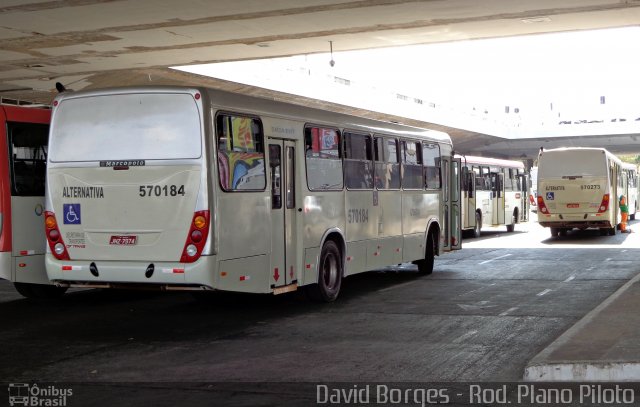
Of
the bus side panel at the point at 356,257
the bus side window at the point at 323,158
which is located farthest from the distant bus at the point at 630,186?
the bus side window at the point at 323,158

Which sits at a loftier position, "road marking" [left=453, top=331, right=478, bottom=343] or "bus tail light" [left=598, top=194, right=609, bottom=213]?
"bus tail light" [left=598, top=194, right=609, bottom=213]

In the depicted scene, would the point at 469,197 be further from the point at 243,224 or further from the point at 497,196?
the point at 243,224

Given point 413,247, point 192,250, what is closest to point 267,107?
point 192,250

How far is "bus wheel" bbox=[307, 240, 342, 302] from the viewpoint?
14.5m

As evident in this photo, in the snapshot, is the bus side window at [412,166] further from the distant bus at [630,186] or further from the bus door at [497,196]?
the distant bus at [630,186]

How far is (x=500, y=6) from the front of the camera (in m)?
18.8

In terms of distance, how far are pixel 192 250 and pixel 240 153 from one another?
1585 mm

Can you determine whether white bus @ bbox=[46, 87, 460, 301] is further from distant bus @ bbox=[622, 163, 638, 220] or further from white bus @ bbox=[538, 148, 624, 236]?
distant bus @ bbox=[622, 163, 638, 220]

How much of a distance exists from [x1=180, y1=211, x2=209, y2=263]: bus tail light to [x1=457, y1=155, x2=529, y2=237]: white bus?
2184cm

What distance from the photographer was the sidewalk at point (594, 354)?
836 cm

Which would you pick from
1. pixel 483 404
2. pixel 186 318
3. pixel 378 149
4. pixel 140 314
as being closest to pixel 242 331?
pixel 186 318

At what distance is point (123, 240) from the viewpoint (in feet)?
39.4

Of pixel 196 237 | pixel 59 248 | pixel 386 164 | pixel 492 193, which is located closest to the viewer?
pixel 196 237

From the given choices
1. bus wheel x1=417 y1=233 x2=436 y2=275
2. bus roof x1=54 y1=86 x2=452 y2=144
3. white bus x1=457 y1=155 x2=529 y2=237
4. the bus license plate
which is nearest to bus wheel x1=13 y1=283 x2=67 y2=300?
the bus license plate
